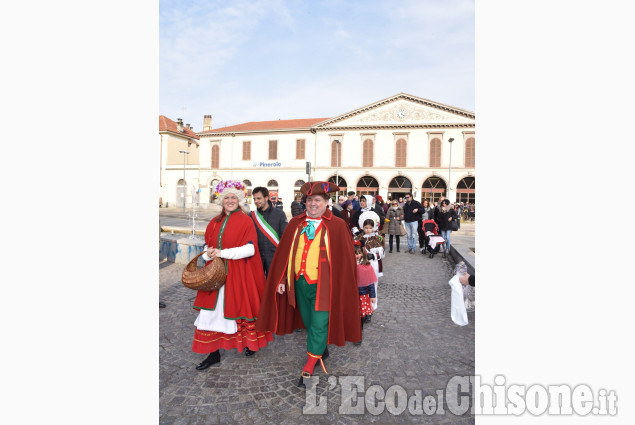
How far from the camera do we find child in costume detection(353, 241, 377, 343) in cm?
414

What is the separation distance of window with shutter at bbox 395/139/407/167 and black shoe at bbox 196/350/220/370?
30.6 meters

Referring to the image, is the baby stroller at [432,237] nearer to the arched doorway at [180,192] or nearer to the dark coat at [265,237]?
the dark coat at [265,237]

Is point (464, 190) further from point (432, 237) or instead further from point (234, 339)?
point (234, 339)

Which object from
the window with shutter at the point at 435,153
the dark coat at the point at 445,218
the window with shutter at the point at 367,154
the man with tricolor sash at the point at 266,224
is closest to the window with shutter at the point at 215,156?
the window with shutter at the point at 367,154

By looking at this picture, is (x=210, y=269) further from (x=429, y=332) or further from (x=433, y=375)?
(x=429, y=332)

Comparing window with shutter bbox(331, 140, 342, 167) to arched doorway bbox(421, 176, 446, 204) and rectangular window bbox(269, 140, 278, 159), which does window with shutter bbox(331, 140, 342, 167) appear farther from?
arched doorway bbox(421, 176, 446, 204)

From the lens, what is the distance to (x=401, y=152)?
31703mm

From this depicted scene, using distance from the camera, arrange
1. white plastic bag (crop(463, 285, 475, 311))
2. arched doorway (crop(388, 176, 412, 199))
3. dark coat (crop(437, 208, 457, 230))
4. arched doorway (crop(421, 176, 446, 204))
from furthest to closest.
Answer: arched doorway (crop(388, 176, 412, 199)) < arched doorway (crop(421, 176, 446, 204)) < dark coat (crop(437, 208, 457, 230)) < white plastic bag (crop(463, 285, 475, 311))

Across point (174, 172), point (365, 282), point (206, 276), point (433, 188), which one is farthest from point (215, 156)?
point (206, 276)

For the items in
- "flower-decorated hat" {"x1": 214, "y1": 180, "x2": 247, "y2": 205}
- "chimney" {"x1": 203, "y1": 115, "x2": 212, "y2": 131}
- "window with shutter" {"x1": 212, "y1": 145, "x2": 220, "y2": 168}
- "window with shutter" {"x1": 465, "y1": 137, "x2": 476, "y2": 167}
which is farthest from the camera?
"chimney" {"x1": 203, "y1": 115, "x2": 212, "y2": 131}

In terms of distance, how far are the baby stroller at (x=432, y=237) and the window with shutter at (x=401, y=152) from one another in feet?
75.9

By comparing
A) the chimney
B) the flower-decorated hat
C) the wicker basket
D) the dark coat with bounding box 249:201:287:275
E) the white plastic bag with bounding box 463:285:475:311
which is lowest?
the white plastic bag with bounding box 463:285:475:311

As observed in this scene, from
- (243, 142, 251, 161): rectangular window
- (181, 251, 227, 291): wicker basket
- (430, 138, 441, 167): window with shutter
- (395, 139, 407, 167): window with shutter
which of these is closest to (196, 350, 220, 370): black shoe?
(181, 251, 227, 291): wicker basket
